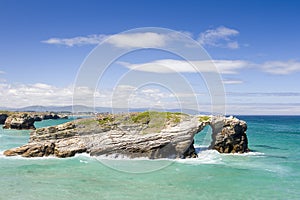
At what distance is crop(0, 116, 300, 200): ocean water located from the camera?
76.8 ft

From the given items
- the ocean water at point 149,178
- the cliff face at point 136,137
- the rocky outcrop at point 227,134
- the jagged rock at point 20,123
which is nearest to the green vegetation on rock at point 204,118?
the cliff face at point 136,137

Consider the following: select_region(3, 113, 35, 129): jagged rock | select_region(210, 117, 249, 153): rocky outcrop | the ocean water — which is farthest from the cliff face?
select_region(3, 113, 35, 129): jagged rock

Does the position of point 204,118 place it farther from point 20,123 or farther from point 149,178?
point 20,123

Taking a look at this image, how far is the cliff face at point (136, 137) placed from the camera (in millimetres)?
37562

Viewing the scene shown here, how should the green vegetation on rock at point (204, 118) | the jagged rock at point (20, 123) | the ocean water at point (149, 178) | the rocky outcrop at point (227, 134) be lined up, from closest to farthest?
1. the ocean water at point (149, 178)
2. the green vegetation on rock at point (204, 118)
3. the rocky outcrop at point (227, 134)
4. the jagged rock at point (20, 123)

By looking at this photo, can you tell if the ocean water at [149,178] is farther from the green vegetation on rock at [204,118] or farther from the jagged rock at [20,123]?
the jagged rock at [20,123]

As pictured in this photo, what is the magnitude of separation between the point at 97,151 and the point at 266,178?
64.5 feet

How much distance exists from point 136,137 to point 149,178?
33.4 ft

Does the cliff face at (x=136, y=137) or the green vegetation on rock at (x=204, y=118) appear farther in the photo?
the green vegetation on rock at (x=204, y=118)

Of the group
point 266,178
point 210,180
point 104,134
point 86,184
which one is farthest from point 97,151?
point 266,178

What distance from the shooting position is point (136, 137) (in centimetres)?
3806

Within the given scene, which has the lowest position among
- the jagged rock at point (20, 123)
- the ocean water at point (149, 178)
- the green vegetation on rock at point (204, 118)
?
the ocean water at point (149, 178)

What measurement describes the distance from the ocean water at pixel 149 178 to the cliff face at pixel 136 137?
5.25 feet

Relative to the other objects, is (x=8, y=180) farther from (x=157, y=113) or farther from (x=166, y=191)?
(x=157, y=113)
